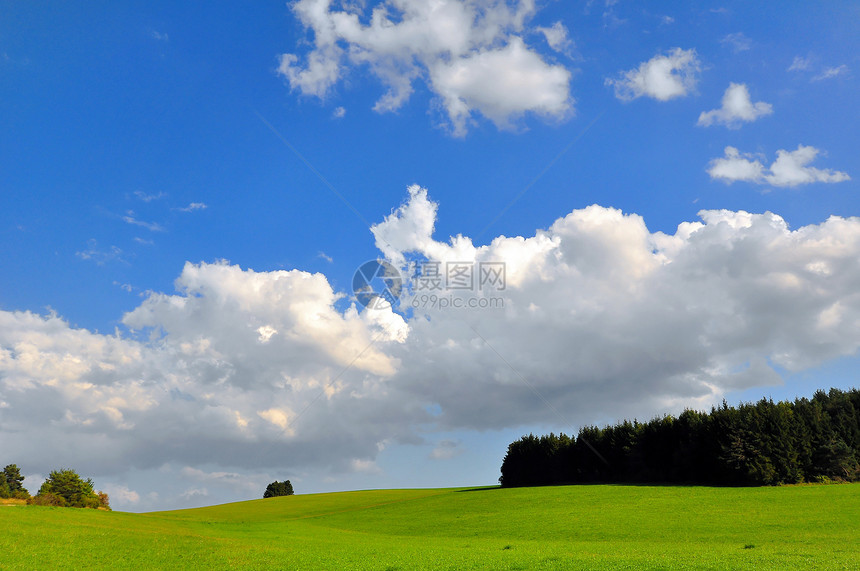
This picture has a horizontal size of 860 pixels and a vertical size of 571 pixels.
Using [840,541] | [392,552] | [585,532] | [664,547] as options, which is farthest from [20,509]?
[840,541]

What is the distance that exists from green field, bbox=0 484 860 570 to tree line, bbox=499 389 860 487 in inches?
260

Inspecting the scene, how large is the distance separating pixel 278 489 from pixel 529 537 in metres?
117

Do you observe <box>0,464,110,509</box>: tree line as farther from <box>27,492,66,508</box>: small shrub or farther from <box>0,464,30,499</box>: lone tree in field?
<box>0,464,30,499</box>: lone tree in field

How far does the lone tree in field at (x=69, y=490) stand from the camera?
70250mm

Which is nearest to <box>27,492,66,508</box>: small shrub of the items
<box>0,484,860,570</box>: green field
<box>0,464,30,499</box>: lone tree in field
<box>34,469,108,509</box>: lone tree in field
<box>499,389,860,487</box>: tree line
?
<box>34,469,108,509</box>: lone tree in field

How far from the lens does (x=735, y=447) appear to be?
69375mm

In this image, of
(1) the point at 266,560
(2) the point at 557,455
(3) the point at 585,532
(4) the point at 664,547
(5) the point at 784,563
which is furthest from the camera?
(2) the point at 557,455

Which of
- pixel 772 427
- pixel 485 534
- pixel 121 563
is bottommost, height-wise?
pixel 485 534

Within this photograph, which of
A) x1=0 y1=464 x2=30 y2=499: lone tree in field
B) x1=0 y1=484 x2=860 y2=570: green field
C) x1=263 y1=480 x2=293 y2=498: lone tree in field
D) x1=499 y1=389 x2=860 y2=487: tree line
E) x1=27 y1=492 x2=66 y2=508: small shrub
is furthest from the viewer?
x1=263 y1=480 x2=293 y2=498: lone tree in field

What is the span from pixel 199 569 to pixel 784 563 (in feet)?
97.0

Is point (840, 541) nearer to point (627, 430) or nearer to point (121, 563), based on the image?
point (121, 563)

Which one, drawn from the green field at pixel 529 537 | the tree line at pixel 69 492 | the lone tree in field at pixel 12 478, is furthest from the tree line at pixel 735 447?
the lone tree in field at pixel 12 478

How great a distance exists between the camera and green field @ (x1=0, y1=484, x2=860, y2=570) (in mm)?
28828

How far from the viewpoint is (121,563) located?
28969 millimetres
